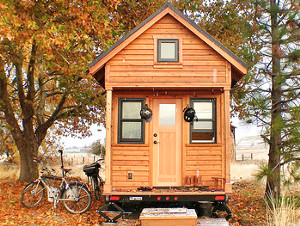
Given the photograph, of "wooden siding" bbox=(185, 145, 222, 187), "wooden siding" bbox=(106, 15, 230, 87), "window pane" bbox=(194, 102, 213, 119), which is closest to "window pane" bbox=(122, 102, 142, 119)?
"wooden siding" bbox=(106, 15, 230, 87)

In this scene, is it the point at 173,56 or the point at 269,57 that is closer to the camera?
the point at 173,56

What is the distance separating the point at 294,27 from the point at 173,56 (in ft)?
11.1

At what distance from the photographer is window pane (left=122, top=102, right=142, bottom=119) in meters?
9.91

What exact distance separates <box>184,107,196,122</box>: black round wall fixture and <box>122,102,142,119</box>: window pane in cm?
133

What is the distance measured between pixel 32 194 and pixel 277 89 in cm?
791

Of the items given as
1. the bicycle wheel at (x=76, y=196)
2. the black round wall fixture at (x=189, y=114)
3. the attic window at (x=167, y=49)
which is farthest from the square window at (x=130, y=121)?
the bicycle wheel at (x=76, y=196)

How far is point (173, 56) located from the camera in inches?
377

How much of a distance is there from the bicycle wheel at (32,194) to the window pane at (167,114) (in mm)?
4017

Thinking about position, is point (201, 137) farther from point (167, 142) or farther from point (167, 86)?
point (167, 86)

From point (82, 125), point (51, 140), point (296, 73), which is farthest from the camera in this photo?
point (51, 140)

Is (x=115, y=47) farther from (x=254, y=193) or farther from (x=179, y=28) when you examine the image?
(x=254, y=193)

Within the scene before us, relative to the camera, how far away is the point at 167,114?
10.0 m

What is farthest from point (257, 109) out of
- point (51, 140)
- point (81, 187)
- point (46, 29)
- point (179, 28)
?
point (51, 140)

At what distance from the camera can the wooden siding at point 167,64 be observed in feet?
30.8
